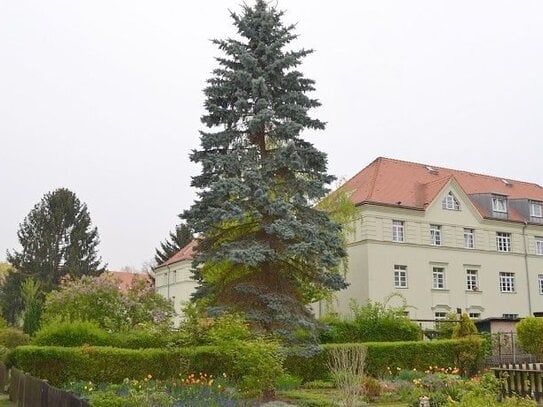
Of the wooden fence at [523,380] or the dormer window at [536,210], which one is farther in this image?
the dormer window at [536,210]

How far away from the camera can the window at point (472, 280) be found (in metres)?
43.5

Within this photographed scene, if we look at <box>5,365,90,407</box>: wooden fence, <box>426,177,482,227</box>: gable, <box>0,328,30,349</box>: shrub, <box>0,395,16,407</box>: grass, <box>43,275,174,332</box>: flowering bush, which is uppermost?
<box>426,177,482,227</box>: gable

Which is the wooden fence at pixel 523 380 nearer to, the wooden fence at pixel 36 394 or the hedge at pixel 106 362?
the hedge at pixel 106 362

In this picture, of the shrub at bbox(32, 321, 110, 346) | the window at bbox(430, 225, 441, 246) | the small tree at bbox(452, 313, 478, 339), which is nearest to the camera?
the shrub at bbox(32, 321, 110, 346)

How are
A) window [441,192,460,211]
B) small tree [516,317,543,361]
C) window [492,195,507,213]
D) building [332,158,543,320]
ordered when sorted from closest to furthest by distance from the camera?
small tree [516,317,543,361]
building [332,158,543,320]
window [441,192,460,211]
window [492,195,507,213]

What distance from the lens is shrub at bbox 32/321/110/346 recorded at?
20.5 meters

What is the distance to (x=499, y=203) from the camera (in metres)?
47.0

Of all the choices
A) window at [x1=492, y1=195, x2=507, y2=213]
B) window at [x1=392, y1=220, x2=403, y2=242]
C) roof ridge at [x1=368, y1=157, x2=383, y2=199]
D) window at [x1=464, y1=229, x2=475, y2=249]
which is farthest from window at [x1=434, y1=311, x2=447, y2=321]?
window at [x1=492, y1=195, x2=507, y2=213]

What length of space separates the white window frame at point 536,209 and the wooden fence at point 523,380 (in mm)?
35099

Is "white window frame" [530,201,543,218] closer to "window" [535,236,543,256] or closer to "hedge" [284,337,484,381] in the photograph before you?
"window" [535,236,543,256]

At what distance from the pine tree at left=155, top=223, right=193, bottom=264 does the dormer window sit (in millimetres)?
34281

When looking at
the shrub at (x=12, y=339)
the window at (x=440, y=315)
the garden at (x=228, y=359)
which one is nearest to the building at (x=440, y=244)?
the window at (x=440, y=315)

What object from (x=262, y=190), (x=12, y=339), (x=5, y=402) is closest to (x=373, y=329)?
(x=262, y=190)

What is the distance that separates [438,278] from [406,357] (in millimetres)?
18072
